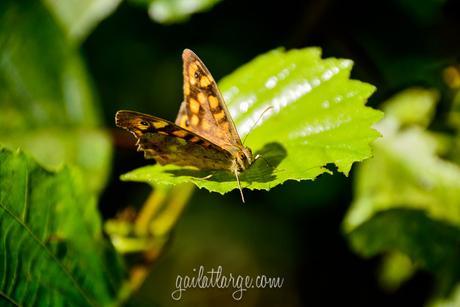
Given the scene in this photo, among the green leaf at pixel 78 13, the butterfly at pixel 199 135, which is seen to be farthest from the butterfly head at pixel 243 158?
the green leaf at pixel 78 13

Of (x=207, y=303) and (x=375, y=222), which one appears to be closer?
(x=375, y=222)

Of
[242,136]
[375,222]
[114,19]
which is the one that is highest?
[114,19]

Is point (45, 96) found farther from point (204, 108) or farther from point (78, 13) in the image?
point (204, 108)

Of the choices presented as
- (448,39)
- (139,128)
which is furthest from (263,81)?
(448,39)

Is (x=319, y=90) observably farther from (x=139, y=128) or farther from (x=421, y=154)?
(x=421, y=154)

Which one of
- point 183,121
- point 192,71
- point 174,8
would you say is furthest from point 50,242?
point 174,8

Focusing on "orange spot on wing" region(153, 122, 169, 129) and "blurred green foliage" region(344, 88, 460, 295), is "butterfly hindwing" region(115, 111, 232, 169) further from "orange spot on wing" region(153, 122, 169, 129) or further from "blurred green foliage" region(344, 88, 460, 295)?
"blurred green foliage" region(344, 88, 460, 295)

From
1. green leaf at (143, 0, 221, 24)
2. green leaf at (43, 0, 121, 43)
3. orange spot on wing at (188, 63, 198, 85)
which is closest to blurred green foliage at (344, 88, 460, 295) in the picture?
orange spot on wing at (188, 63, 198, 85)
